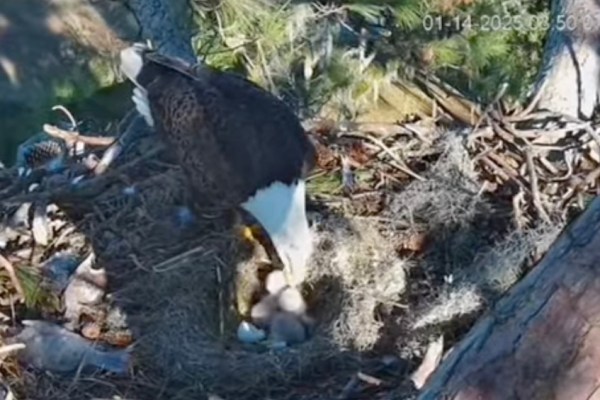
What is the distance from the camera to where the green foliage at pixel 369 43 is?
13.1 ft

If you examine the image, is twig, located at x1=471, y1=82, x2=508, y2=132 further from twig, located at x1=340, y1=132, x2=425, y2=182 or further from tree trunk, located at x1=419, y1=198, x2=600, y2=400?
tree trunk, located at x1=419, y1=198, x2=600, y2=400

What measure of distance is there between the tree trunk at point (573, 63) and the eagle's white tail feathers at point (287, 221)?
902 mm

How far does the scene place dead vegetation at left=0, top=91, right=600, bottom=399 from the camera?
291cm

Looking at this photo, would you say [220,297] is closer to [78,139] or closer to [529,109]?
[78,139]

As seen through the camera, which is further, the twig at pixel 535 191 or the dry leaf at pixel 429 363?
the twig at pixel 535 191

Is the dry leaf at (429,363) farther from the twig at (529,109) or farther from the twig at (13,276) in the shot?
the twig at (13,276)

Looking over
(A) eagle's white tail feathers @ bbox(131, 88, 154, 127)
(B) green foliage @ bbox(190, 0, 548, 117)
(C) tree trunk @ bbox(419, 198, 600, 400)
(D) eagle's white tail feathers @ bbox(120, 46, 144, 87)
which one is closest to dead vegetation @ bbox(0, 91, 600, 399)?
(A) eagle's white tail feathers @ bbox(131, 88, 154, 127)

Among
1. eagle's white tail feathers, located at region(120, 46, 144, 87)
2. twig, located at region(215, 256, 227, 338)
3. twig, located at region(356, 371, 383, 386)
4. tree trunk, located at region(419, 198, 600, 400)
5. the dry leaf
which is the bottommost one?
twig, located at region(215, 256, 227, 338)

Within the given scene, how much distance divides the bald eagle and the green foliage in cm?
65

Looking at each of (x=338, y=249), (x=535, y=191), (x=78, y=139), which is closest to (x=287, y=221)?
(x=338, y=249)

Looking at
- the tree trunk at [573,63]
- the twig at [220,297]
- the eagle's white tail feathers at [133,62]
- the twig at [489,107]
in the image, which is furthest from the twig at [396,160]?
the eagle's white tail feathers at [133,62]

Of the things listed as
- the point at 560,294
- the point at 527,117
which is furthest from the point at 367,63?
the point at 560,294

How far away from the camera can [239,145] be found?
10.3 feet

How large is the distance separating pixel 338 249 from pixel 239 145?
373mm
